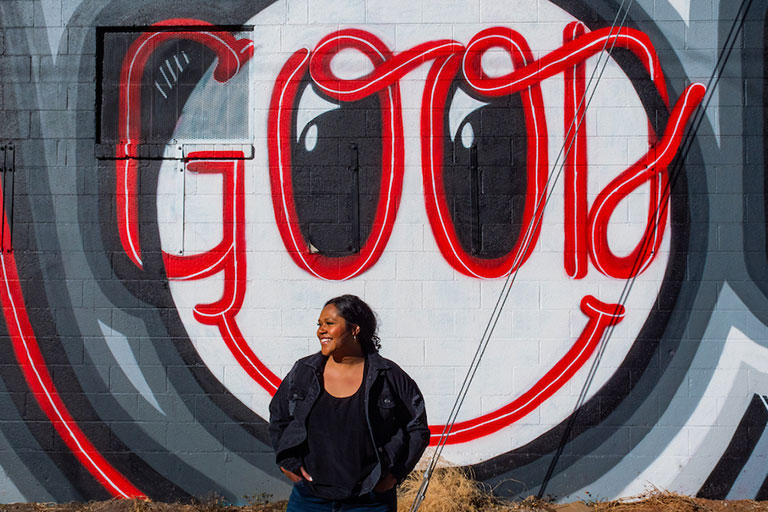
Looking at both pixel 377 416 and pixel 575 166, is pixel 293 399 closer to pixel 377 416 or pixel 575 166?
pixel 377 416

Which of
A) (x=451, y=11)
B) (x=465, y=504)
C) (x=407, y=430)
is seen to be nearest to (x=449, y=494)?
(x=465, y=504)

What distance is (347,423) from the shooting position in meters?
3.08

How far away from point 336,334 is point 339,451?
1.70 ft

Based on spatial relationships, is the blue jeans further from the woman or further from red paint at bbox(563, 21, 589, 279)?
red paint at bbox(563, 21, 589, 279)

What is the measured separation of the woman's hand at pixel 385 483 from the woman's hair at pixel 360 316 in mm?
572

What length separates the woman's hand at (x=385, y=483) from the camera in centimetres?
307

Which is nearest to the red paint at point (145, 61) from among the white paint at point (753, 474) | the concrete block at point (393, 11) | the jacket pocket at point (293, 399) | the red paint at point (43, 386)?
the concrete block at point (393, 11)

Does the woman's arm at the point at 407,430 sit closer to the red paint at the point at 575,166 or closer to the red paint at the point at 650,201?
the red paint at the point at 575,166

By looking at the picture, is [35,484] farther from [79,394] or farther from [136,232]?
[136,232]

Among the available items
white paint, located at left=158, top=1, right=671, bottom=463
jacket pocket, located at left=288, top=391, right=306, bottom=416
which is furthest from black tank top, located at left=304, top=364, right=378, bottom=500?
white paint, located at left=158, top=1, right=671, bottom=463

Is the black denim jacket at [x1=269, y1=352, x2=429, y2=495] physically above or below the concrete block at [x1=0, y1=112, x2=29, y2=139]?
below

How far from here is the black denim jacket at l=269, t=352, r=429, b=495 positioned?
3102mm

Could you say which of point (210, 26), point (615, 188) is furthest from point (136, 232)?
point (615, 188)

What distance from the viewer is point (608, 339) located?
514 centimetres
